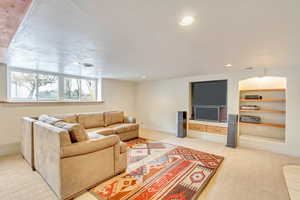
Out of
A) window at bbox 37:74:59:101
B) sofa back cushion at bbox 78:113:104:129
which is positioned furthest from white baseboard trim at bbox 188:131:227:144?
window at bbox 37:74:59:101

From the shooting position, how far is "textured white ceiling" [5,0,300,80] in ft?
4.04

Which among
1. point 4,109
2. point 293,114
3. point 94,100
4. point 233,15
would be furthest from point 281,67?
point 4,109

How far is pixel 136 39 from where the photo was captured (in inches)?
76.4

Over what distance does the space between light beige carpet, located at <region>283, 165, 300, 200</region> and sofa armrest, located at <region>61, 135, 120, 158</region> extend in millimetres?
2723

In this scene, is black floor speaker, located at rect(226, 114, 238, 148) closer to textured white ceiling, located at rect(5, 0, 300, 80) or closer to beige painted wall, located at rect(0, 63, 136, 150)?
Answer: textured white ceiling, located at rect(5, 0, 300, 80)

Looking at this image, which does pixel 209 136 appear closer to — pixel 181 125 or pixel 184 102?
pixel 181 125

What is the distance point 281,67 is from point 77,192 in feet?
16.3

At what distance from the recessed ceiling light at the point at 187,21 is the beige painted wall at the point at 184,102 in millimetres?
3301

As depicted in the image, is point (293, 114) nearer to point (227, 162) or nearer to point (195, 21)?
point (227, 162)

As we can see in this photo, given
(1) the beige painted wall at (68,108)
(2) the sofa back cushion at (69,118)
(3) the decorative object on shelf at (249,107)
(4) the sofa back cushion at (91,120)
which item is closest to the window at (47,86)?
(1) the beige painted wall at (68,108)

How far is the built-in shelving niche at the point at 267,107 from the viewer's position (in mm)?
3730

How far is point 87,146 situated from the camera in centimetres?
196

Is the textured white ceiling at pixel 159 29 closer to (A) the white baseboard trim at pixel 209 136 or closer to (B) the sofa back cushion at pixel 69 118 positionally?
(B) the sofa back cushion at pixel 69 118

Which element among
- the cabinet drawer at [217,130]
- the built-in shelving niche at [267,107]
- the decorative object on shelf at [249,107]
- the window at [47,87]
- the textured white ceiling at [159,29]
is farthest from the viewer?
the cabinet drawer at [217,130]
